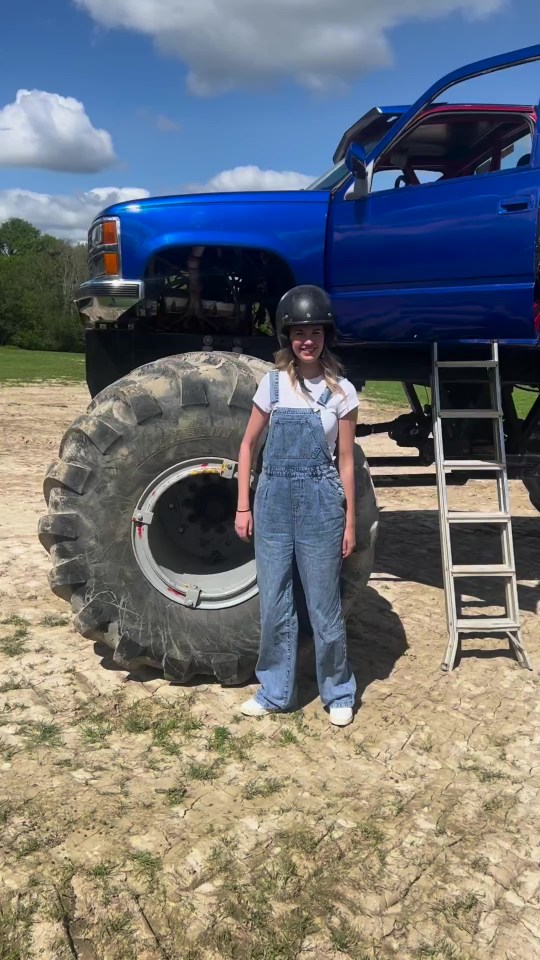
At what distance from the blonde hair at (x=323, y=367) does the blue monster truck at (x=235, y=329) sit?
372 mm

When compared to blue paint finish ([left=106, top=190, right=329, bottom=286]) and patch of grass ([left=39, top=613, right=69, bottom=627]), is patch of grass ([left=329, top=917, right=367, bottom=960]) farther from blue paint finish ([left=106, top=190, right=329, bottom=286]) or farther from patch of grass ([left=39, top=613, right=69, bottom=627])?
blue paint finish ([left=106, top=190, right=329, bottom=286])

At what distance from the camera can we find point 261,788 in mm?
2875

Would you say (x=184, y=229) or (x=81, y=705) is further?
(x=184, y=229)

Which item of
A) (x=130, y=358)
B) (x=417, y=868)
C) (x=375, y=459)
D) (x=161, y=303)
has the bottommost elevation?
(x=417, y=868)

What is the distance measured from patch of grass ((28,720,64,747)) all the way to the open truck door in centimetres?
279

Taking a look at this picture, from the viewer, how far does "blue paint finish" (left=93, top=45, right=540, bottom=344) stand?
4117 mm

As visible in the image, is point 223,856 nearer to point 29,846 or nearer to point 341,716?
point 29,846

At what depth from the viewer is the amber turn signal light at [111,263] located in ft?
14.2

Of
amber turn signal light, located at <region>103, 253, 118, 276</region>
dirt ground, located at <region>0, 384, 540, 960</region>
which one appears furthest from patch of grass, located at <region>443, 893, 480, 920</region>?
amber turn signal light, located at <region>103, 253, 118, 276</region>

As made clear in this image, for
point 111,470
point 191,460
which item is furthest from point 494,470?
point 111,470

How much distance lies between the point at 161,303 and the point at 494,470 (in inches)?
93.2

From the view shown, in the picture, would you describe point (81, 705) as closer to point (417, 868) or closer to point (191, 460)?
point (191, 460)

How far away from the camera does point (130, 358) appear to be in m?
4.86

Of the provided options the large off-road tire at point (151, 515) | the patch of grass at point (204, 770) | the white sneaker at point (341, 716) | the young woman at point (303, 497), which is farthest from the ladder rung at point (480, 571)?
the patch of grass at point (204, 770)
